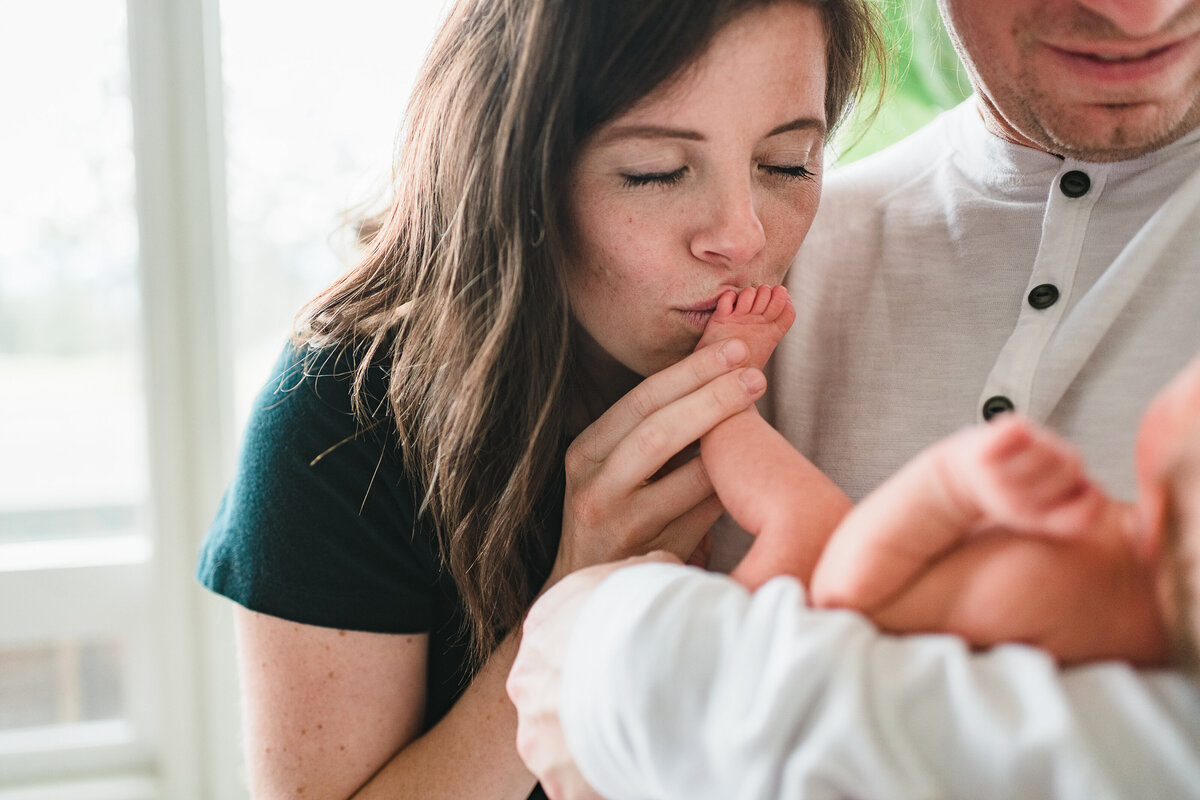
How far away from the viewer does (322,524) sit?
3.38 ft

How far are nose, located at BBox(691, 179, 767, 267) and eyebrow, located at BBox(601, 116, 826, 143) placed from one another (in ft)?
0.20

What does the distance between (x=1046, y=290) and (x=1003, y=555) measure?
1.51 feet

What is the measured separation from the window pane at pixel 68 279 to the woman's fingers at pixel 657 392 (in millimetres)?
1684

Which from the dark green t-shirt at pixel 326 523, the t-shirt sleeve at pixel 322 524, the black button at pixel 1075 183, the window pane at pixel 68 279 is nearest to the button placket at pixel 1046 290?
the black button at pixel 1075 183

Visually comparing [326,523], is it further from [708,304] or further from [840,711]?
[840,711]

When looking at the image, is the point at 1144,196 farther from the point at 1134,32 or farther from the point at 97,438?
the point at 97,438

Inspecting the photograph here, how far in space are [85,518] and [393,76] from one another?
1366 millimetres

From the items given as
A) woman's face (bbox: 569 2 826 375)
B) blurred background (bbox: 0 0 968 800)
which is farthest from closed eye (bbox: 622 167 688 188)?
blurred background (bbox: 0 0 968 800)

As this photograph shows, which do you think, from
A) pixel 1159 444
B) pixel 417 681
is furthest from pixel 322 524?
pixel 1159 444

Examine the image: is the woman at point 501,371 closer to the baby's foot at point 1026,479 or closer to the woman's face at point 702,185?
the woman's face at point 702,185

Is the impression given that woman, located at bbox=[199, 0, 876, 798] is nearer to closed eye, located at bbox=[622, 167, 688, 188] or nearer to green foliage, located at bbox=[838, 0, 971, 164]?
closed eye, located at bbox=[622, 167, 688, 188]

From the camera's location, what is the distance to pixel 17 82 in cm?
209

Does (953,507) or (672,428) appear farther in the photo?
(672,428)

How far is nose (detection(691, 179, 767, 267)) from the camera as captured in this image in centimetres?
87
